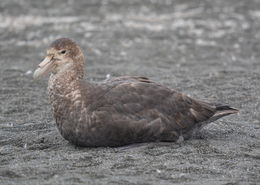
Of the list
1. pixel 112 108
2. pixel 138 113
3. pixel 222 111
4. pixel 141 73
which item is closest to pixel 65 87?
pixel 112 108

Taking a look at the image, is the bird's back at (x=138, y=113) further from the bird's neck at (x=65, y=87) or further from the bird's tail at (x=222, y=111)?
the bird's neck at (x=65, y=87)

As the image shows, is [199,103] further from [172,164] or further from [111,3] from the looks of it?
[111,3]

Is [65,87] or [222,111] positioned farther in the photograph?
[222,111]

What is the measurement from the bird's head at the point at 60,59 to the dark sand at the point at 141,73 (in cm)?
73

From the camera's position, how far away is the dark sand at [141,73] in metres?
5.89

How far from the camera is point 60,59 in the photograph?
6.96 meters

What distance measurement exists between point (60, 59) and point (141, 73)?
4.41 metres

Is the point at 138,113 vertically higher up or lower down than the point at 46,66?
lower down

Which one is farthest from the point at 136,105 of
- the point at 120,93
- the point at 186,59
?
the point at 186,59

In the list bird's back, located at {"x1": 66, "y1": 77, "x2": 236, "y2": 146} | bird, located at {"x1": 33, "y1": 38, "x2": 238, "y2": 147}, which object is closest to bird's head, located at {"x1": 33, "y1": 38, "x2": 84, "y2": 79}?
bird, located at {"x1": 33, "y1": 38, "x2": 238, "y2": 147}

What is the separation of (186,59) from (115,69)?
1.80 meters

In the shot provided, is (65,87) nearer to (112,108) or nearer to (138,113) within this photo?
(112,108)

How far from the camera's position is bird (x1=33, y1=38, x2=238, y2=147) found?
21.4ft

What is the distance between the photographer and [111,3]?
18953 mm
